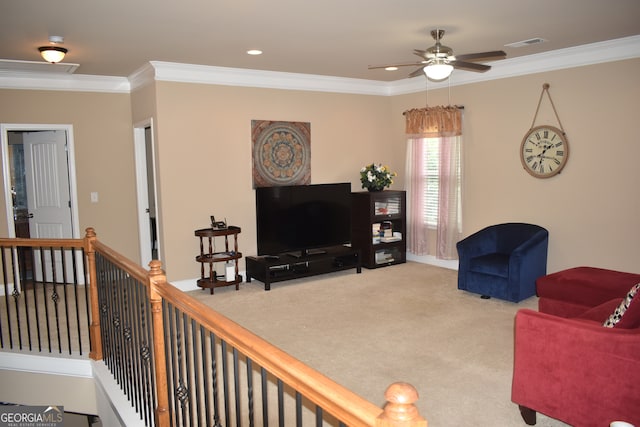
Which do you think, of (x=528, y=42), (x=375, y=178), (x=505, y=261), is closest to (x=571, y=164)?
(x=505, y=261)

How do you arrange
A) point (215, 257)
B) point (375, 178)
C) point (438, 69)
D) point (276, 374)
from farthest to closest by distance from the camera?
point (375, 178)
point (215, 257)
point (438, 69)
point (276, 374)

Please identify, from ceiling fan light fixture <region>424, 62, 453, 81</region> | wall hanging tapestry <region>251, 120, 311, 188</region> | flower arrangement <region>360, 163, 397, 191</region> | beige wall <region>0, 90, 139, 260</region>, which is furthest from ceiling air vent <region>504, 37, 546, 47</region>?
beige wall <region>0, 90, 139, 260</region>

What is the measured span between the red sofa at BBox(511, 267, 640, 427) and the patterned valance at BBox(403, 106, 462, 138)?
13.4ft

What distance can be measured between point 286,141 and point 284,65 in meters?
1.08

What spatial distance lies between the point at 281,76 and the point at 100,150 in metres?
2.56

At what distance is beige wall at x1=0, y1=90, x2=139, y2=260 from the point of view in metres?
6.05

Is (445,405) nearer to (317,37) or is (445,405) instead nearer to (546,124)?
(317,37)

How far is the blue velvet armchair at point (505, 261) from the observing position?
205 inches

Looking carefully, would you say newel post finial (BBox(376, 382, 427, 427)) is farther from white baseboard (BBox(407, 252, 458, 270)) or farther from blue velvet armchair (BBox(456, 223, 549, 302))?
white baseboard (BBox(407, 252, 458, 270))

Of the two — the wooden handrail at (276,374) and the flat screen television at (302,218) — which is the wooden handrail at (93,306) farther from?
the flat screen television at (302,218)

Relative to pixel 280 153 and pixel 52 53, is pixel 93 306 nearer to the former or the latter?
pixel 52 53

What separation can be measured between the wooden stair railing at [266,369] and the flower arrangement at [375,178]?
4245 mm

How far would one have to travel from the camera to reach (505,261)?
5.31 metres

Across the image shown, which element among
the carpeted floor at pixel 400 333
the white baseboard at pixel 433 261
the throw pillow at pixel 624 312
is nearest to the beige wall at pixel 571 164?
the white baseboard at pixel 433 261
